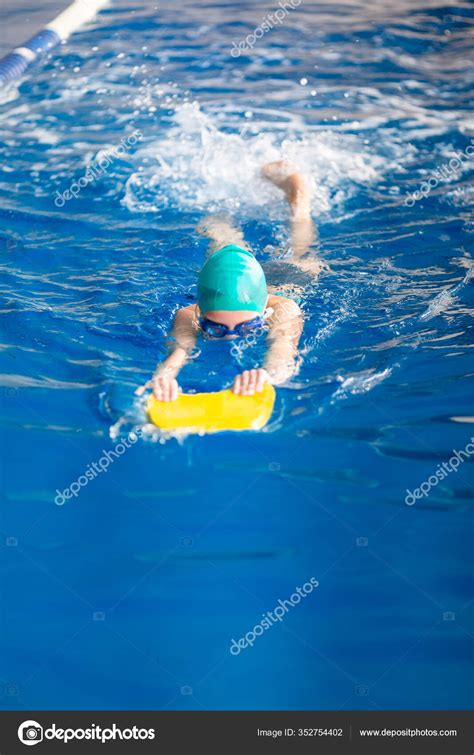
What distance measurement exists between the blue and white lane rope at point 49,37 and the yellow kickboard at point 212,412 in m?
6.88

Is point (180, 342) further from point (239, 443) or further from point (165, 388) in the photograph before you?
point (239, 443)

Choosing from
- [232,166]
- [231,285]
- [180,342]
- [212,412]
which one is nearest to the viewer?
[212,412]

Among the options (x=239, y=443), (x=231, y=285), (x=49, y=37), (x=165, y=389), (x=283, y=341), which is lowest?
(x=239, y=443)

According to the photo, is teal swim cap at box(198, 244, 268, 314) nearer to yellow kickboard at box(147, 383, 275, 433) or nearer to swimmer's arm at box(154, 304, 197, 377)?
swimmer's arm at box(154, 304, 197, 377)

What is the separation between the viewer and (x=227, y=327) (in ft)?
13.9

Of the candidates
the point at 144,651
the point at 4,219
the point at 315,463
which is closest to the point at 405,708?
the point at 144,651

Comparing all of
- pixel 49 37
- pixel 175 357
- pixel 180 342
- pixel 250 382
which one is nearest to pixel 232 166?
pixel 180 342

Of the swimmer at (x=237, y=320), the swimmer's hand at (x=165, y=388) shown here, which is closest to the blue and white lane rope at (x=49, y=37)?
the swimmer at (x=237, y=320)

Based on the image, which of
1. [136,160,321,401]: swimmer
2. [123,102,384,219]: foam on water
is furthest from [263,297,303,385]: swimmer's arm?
[123,102,384,219]: foam on water

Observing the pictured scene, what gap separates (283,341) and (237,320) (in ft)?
0.92

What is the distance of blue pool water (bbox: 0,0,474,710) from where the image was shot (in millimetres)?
2898

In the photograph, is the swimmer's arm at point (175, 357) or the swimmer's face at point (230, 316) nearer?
the swimmer's arm at point (175, 357)

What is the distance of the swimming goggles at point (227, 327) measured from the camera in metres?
4.25

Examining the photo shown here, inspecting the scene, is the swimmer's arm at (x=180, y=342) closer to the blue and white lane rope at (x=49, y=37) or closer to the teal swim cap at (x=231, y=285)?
the teal swim cap at (x=231, y=285)
